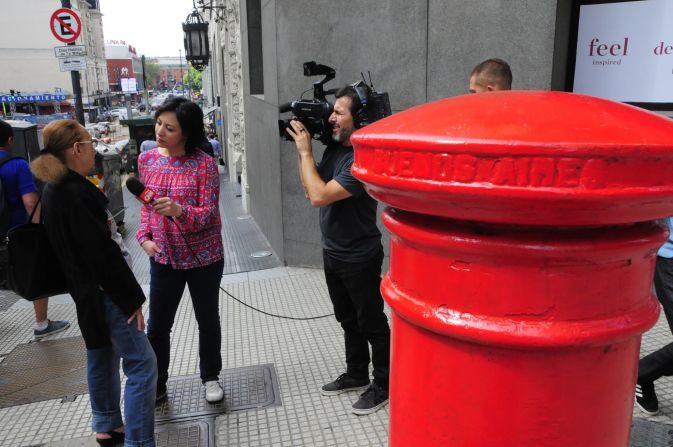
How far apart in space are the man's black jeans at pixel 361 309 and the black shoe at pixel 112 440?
1.43 meters

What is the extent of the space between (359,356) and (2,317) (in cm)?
382

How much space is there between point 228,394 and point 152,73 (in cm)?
14415

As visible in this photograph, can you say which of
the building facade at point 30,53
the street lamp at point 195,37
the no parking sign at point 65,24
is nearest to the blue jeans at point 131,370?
the no parking sign at point 65,24

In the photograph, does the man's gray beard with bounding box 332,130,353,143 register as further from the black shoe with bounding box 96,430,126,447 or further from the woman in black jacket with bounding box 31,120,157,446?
the black shoe with bounding box 96,430,126,447

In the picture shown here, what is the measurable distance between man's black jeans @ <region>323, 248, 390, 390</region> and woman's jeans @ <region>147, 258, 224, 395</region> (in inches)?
28.5


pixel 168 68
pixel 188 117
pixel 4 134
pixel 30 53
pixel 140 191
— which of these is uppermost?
pixel 168 68

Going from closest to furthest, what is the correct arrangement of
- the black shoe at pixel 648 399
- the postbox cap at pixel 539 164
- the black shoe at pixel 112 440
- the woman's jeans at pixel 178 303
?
the postbox cap at pixel 539 164
the black shoe at pixel 112 440
the black shoe at pixel 648 399
the woman's jeans at pixel 178 303

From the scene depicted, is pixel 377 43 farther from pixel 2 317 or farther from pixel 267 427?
pixel 2 317

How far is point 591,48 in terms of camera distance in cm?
482

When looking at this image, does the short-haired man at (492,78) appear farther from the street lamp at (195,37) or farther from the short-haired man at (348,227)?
the street lamp at (195,37)

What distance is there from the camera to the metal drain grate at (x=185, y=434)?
3.06 meters

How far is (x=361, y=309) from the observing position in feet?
10.4

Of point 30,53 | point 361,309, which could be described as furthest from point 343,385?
point 30,53

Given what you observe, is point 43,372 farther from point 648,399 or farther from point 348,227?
point 648,399
